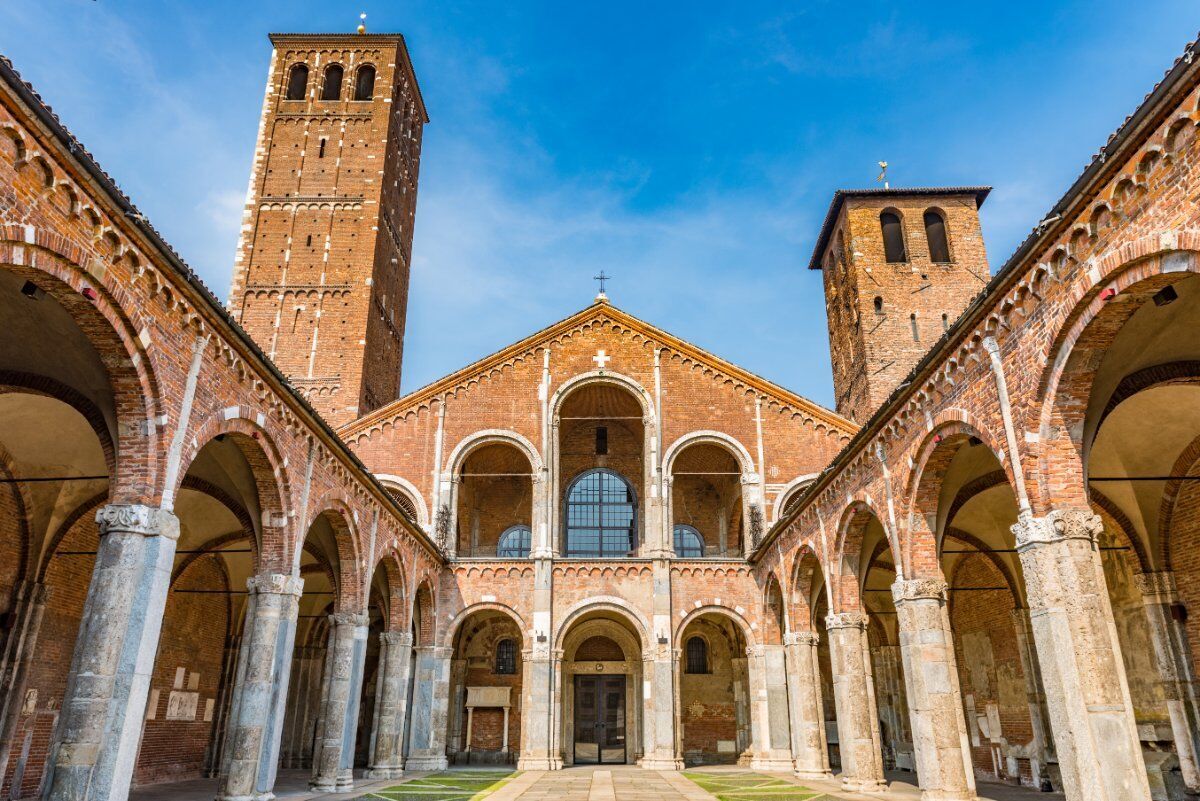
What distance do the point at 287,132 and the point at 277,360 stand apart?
10.5 m

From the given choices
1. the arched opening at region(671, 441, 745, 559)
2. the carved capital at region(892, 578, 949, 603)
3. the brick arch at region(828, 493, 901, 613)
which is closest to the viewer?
the carved capital at region(892, 578, 949, 603)

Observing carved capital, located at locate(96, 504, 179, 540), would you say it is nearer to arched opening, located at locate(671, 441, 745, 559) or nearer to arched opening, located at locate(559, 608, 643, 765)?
arched opening, located at locate(559, 608, 643, 765)

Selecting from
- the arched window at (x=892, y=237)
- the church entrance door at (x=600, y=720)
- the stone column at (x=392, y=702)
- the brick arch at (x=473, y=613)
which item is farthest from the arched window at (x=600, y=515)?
the arched window at (x=892, y=237)

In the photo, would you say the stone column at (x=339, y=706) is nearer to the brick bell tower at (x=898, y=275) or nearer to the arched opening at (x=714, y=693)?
the arched opening at (x=714, y=693)

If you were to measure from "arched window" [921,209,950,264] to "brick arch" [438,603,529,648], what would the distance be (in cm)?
1998

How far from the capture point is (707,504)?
2814 cm

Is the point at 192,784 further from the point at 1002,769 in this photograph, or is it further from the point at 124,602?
the point at 1002,769

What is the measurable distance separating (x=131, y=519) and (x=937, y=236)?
2954cm

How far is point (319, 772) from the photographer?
15.3 metres

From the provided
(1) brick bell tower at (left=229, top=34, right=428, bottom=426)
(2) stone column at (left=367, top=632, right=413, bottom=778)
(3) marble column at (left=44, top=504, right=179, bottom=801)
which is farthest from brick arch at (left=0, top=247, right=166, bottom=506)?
(1) brick bell tower at (left=229, top=34, right=428, bottom=426)

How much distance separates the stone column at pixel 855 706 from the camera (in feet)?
50.0

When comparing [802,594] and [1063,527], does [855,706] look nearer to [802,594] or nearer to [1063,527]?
[802,594]

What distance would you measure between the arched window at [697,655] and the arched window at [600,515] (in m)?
3.71

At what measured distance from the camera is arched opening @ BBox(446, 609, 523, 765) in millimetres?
25422
